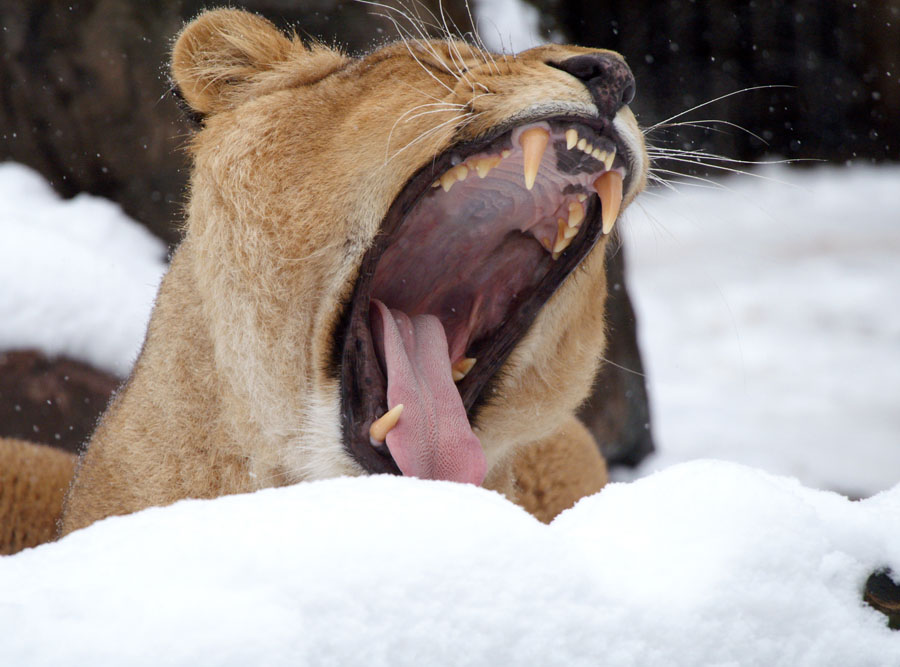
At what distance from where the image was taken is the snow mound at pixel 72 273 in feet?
12.8

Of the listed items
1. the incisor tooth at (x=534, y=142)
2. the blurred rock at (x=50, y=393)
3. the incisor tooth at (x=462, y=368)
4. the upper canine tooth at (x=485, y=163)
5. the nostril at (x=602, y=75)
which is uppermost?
the nostril at (x=602, y=75)

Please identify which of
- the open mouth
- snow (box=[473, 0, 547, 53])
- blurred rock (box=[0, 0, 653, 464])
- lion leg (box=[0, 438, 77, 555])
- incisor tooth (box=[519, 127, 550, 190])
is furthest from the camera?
snow (box=[473, 0, 547, 53])

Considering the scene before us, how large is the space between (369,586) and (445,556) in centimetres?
7

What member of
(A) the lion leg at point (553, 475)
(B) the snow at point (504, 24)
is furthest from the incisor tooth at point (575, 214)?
(B) the snow at point (504, 24)

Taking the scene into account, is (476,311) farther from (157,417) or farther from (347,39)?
(347,39)

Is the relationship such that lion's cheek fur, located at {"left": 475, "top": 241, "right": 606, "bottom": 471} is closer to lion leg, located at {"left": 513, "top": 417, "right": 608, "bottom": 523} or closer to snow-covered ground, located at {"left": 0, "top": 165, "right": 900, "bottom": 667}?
lion leg, located at {"left": 513, "top": 417, "right": 608, "bottom": 523}

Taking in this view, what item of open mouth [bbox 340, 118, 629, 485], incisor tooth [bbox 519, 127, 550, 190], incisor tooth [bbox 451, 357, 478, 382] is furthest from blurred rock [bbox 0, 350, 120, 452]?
incisor tooth [bbox 519, 127, 550, 190]

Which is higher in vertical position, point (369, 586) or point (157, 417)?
point (369, 586)

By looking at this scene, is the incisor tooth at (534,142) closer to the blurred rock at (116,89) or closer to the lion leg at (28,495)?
the lion leg at (28,495)

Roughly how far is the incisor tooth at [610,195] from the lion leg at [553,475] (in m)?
1.16

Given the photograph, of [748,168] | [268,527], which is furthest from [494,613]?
[748,168]

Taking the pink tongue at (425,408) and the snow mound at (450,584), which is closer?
the snow mound at (450,584)

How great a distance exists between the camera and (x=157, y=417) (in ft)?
6.36

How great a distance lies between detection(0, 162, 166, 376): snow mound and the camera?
389 centimetres
